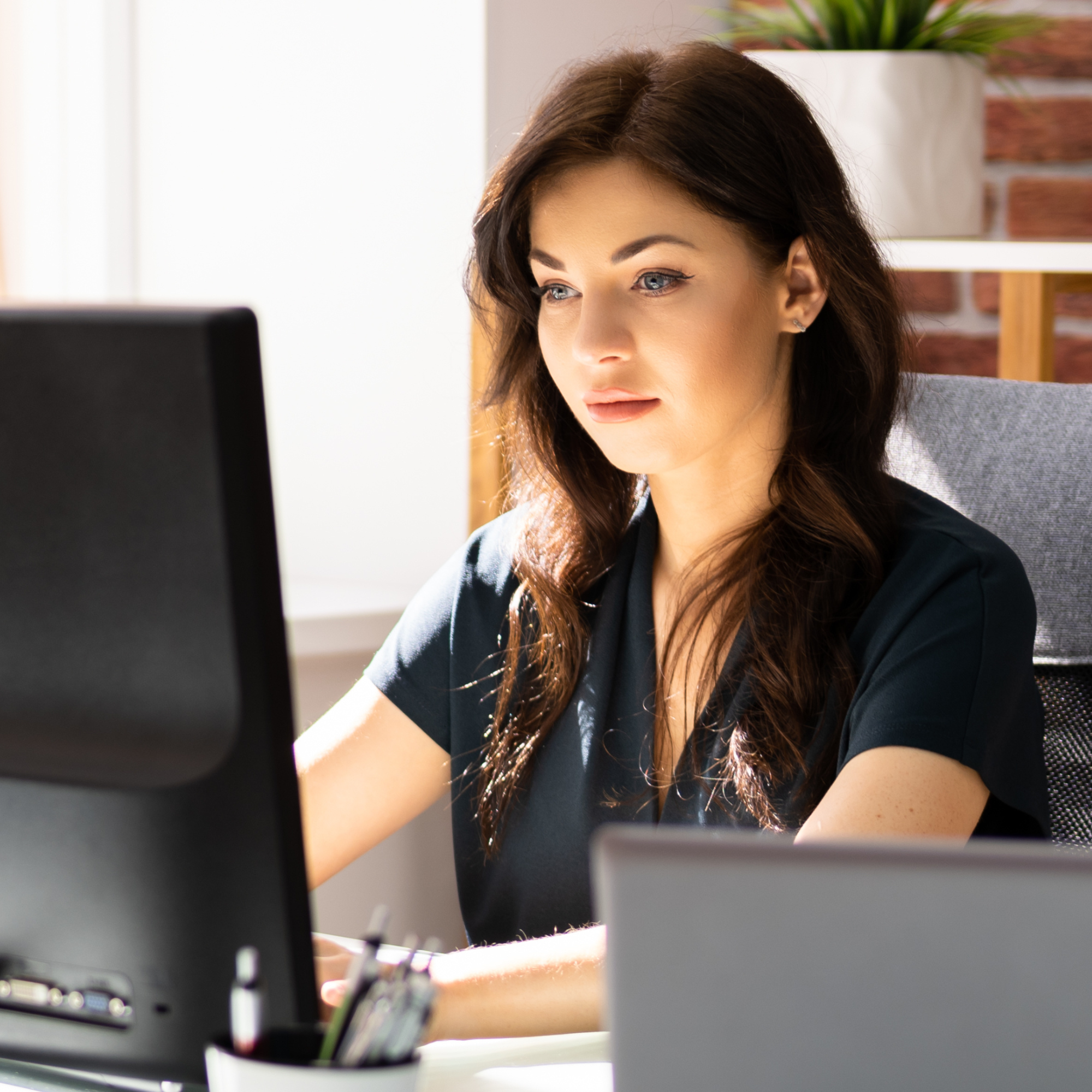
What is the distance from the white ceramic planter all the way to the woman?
1.57 ft

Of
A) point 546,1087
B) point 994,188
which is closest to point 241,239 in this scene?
point 994,188

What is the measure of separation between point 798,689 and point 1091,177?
1.03 m

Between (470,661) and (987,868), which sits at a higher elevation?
(987,868)

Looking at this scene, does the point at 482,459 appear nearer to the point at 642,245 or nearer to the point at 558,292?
the point at 558,292

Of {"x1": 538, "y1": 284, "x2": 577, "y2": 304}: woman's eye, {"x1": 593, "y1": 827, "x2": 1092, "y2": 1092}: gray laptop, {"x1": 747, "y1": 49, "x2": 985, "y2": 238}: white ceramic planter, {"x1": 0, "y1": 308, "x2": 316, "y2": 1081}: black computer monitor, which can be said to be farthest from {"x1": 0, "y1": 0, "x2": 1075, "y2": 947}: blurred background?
{"x1": 593, "y1": 827, "x2": 1092, "y2": 1092}: gray laptop

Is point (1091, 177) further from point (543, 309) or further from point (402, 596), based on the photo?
point (402, 596)

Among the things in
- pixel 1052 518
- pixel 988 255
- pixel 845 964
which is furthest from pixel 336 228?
pixel 845 964

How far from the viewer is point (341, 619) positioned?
1.78 meters

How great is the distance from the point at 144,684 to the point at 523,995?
0.42m

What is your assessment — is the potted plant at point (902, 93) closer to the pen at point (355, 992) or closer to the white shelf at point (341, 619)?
the white shelf at point (341, 619)

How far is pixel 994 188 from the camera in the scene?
1863 millimetres

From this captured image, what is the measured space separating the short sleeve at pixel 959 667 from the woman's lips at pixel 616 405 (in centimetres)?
25

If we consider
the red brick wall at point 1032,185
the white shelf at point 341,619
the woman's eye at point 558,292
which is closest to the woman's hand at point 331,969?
the woman's eye at point 558,292

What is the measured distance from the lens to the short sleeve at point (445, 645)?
1320mm
